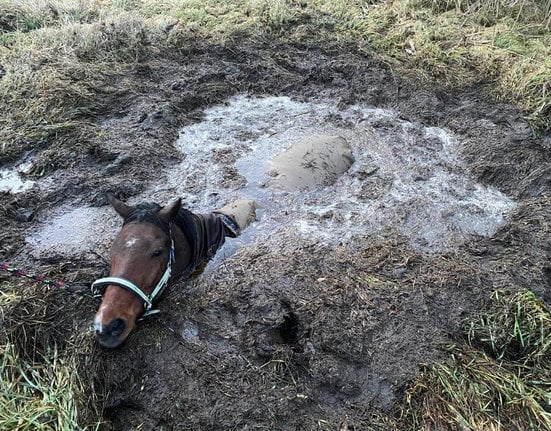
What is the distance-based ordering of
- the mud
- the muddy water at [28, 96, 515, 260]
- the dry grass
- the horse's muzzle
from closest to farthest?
1. the horse's muzzle
2. the muddy water at [28, 96, 515, 260]
3. the mud
4. the dry grass

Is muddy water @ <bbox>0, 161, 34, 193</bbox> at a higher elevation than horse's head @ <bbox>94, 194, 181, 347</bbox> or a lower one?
lower

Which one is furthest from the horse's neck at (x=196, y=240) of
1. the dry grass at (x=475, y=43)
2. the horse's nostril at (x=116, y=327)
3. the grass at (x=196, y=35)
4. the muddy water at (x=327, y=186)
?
the dry grass at (x=475, y=43)

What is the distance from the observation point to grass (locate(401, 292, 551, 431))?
3.31 metres

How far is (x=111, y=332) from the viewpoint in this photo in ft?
10.5

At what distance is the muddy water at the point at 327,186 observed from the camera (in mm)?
5297

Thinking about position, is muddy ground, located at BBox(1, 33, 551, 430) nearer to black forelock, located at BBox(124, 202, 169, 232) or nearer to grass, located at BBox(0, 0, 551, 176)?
grass, located at BBox(0, 0, 551, 176)

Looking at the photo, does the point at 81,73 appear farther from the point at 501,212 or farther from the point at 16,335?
the point at 501,212

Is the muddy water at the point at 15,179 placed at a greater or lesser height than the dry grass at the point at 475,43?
lesser

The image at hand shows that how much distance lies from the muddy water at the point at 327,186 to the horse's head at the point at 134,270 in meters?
1.13

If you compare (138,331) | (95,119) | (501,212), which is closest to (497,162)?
(501,212)

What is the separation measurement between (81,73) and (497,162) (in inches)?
238

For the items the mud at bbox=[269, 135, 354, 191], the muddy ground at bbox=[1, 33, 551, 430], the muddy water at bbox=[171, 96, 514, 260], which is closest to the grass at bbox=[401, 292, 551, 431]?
the muddy ground at bbox=[1, 33, 551, 430]

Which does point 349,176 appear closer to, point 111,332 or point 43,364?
point 111,332

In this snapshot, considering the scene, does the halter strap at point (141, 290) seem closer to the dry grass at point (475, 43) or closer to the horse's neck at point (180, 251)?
the horse's neck at point (180, 251)
